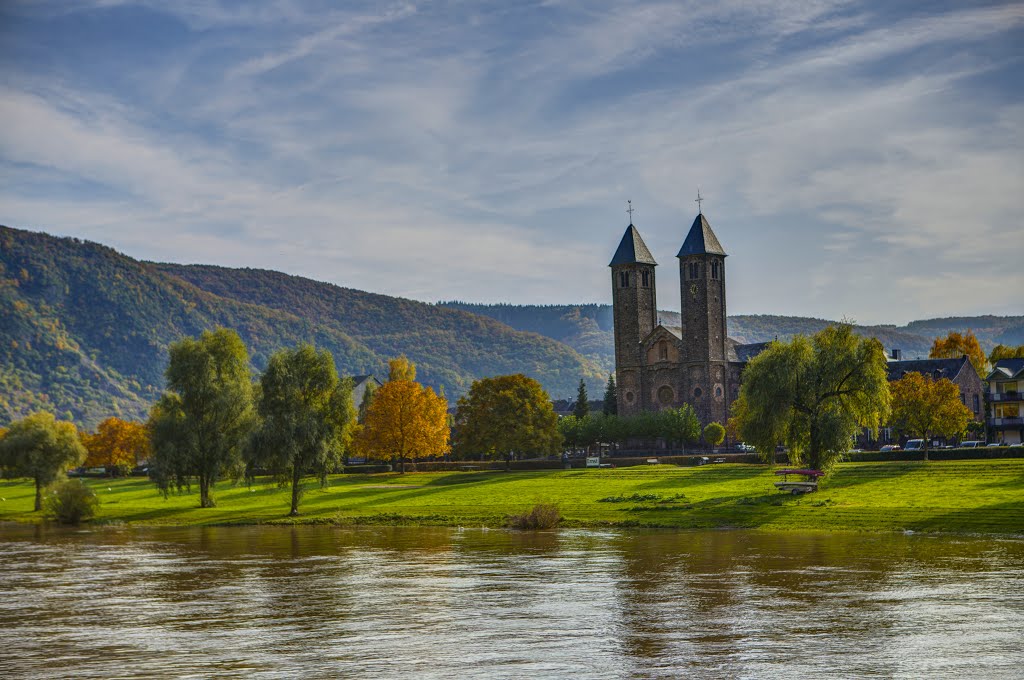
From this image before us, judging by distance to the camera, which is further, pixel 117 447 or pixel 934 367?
pixel 117 447

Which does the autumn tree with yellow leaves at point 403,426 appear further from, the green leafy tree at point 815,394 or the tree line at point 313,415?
the green leafy tree at point 815,394

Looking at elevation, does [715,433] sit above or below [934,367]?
below

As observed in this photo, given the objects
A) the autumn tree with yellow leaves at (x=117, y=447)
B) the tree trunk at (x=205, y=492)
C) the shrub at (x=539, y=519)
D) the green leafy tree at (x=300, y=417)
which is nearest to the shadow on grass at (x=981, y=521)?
the shrub at (x=539, y=519)

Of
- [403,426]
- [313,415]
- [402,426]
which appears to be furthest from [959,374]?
[313,415]

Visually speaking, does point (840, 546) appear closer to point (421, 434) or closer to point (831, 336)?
point (831, 336)

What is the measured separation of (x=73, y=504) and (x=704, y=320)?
90.5 meters

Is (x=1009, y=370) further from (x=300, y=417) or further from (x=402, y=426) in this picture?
(x=300, y=417)

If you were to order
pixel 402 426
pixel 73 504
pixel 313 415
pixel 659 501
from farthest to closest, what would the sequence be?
1. pixel 402 426
2. pixel 73 504
3. pixel 313 415
4. pixel 659 501

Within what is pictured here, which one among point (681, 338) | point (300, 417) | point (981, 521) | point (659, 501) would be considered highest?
point (681, 338)

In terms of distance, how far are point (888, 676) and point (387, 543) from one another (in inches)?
1250

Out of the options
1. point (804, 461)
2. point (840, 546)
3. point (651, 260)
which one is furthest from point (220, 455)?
point (651, 260)

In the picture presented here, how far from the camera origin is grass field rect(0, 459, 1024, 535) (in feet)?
169

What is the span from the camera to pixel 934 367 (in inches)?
5049

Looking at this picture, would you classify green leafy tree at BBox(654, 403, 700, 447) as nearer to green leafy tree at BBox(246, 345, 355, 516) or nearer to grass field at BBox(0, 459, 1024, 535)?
grass field at BBox(0, 459, 1024, 535)
